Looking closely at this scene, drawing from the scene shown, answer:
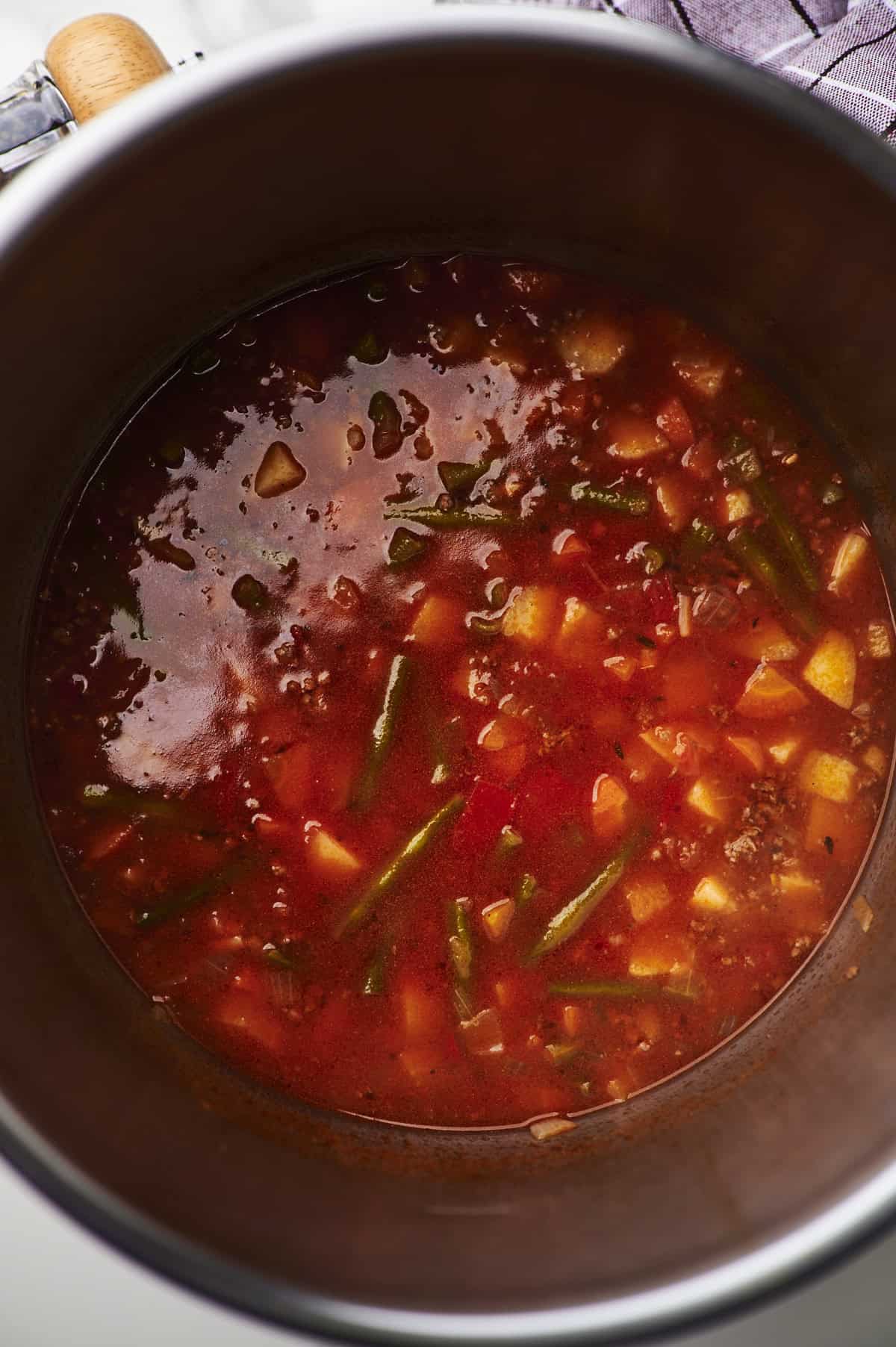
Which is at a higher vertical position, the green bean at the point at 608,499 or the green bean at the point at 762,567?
the green bean at the point at 608,499

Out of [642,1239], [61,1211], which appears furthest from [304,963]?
[642,1239]

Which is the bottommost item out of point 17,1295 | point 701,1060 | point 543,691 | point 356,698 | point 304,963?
point 701,1060

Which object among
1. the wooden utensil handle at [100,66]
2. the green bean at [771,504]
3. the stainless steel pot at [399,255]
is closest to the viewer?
the stainless steel pot at [399,255]

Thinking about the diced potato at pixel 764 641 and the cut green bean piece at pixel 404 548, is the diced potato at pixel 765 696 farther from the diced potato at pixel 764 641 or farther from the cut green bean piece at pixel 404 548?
the cut green bean piece at pixel 404 548

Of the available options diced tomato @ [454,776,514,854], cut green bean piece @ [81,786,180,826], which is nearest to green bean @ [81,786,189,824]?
cut green bean piece @ [81,786,180,826]

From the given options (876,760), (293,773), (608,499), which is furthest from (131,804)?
(876,760)

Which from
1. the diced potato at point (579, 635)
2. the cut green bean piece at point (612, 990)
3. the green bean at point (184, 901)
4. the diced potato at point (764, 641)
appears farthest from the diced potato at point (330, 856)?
the diced potato at point (764, 641)

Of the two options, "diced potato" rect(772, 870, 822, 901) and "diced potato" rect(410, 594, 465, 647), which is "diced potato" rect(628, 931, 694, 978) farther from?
"diced potato" rect(410, 594, 465, 647)

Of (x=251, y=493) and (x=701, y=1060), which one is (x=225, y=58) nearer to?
(x=251, y=493)
